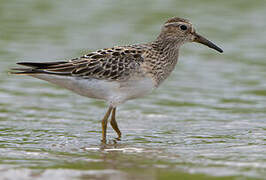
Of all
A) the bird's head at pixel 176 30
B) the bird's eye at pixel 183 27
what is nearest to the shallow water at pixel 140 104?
the bird's head at pixel 176 30

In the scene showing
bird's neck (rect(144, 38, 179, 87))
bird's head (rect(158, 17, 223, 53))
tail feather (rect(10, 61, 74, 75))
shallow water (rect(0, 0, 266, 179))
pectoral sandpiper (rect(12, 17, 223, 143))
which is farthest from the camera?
bird's head (rect(158, 17, 223, 53))

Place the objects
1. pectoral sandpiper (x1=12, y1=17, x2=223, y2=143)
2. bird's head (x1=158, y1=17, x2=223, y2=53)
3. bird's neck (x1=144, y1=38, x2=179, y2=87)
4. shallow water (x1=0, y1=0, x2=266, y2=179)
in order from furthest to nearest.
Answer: bird's head (x1=158, y1=17, x2=223, y2=53) → bird's neck (x1=144, y1=38, x2=179, y2=87) → pectoral sandpiper (x1=12, y1=17, x2=223, y2=143) → shallow water (x1=0, y1=0, x2=266, y2=179)

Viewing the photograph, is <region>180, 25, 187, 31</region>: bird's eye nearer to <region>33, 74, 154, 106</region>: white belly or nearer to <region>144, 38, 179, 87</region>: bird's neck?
<region>144, 38, 179, 87</region>: bird's neck

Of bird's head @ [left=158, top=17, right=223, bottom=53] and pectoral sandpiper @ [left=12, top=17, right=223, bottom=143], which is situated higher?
bird's head @ [left=158, top=17, right=223, bottom=53]

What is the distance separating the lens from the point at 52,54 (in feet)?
56.6

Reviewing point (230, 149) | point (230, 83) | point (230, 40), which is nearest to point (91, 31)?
point (230, 40)

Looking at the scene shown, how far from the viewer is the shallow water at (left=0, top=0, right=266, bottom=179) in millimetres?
8344

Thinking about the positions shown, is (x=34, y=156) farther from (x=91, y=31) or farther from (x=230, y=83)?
(x=91, y=31)

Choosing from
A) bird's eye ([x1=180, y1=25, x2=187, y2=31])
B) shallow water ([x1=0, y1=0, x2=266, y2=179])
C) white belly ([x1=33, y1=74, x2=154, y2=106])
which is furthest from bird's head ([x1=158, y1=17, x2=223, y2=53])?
shallow water ([x1=0, y1=0, x2=266, y2=179])

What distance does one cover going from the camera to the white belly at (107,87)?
33.6 feet

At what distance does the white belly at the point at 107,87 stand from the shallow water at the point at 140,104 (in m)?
0.86

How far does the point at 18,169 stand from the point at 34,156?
901 millimetres

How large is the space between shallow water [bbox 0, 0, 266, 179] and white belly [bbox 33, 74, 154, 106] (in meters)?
0.86

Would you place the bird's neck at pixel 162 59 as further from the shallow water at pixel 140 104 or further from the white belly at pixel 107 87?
the shallow water at pixel 140 104
